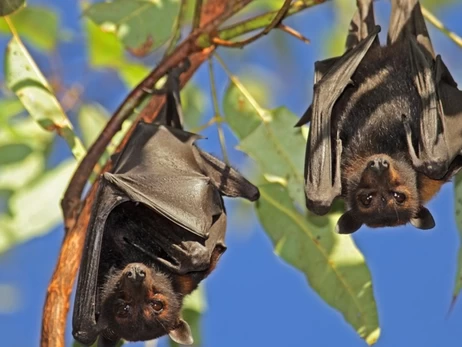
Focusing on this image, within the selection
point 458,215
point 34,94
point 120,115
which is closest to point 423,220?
point 458,215

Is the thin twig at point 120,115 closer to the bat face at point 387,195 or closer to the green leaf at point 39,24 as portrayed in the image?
the bat face at point 387,195

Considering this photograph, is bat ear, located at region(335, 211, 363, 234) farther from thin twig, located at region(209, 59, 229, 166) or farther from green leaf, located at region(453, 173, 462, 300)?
thin twig, located at region(209, 59, 229, 166)

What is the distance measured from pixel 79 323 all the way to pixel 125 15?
2524 millimetres

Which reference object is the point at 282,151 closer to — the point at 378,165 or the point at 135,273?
the point at 378,165

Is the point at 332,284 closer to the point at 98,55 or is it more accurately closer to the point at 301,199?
the point at 301,199

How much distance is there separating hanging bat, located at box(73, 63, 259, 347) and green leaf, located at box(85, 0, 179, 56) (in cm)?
82

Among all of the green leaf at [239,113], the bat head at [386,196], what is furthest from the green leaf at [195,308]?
the bat head at [386,196]

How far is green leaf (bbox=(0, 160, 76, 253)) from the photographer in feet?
27.4

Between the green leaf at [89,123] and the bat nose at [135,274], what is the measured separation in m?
2.52

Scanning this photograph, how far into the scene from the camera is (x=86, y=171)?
6926 millimetres

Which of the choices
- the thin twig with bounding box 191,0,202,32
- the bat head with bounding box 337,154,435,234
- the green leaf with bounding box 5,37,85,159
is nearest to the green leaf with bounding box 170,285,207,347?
the green leaf with bounding box 5,37,85,159

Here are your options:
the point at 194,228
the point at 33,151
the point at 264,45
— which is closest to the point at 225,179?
the point at 194,228

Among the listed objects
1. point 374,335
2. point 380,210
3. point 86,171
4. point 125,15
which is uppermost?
point 125,15

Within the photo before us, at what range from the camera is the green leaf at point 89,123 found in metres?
9.31
